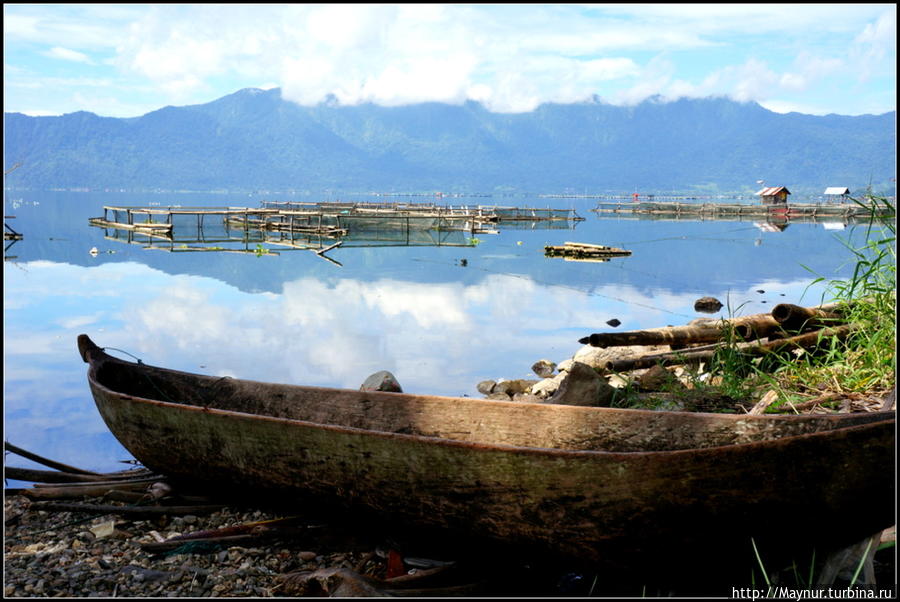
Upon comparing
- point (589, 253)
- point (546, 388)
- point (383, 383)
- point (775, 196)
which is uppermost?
point (775, 196)

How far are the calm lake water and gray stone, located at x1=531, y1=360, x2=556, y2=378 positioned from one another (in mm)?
120

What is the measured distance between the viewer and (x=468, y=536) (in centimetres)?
320

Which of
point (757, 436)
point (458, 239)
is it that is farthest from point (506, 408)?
point (458, 239)

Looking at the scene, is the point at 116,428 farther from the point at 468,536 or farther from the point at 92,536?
the point at 468,536

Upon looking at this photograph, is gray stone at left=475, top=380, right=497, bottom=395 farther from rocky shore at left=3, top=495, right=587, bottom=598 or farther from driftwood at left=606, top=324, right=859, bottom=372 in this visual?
rocky shore at left=3, top=495, right=587, bottom=598

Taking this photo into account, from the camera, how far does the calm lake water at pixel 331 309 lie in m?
8.37

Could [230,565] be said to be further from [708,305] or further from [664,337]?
[708,305]

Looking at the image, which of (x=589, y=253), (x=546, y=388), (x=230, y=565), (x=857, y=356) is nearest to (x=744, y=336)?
(x=857, y=356)

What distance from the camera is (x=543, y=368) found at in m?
8.97

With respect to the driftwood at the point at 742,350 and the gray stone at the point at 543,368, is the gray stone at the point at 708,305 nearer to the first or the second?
the gray stone at the point at 543,368

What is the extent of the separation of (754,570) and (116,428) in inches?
139

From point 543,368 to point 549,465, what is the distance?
614 cm

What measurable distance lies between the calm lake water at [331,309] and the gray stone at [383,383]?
1157 millimetres

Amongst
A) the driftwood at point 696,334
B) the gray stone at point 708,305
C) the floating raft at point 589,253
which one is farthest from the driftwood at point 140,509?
the floating raft at point 589,253
